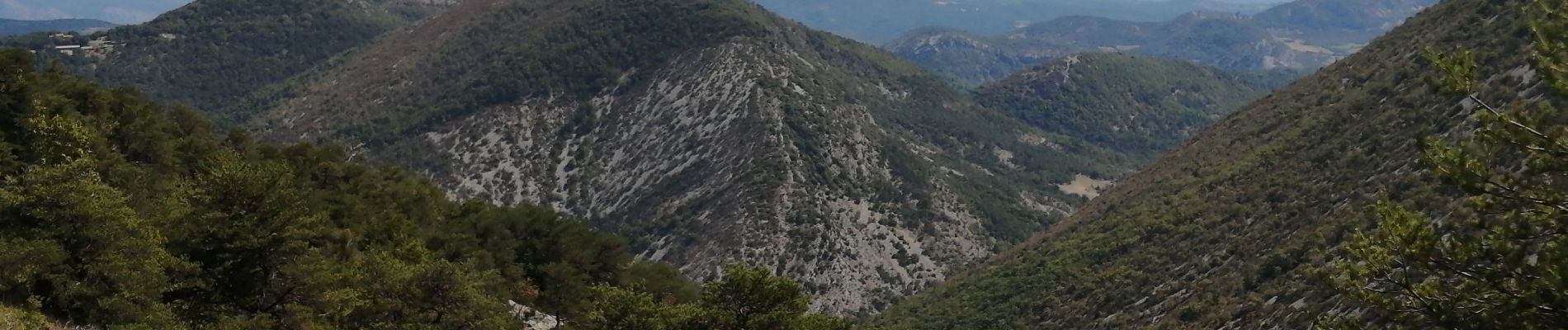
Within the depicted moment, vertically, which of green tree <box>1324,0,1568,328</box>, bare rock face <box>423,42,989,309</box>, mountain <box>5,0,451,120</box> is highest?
green tree <box>1324,0,1568,328</box>

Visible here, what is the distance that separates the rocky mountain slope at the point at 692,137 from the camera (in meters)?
96.0

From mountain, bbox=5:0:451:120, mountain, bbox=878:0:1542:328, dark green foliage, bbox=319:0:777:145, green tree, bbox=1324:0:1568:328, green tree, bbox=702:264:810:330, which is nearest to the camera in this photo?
green tree, bbox=1324:0:1568:328

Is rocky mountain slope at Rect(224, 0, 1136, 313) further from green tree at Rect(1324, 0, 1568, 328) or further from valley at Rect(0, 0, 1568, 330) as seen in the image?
green tree at Rect(1324, 0, 1568, 328)

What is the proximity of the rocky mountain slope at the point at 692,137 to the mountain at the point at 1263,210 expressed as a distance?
19386 millimetres

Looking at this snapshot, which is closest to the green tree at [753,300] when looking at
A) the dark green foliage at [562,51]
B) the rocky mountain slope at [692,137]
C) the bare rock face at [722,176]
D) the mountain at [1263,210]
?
the mountain at [1263,210]

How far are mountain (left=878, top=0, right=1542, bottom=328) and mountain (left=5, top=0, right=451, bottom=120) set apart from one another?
154164mm

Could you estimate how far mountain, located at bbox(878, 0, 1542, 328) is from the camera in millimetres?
39562

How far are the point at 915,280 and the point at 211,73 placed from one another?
154573 mm

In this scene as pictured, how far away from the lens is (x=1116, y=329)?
46.8m

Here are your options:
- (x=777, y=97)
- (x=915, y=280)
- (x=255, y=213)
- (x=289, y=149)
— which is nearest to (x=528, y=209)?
(x=289, y=149)

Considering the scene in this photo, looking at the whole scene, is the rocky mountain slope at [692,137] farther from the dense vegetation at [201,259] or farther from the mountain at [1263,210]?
the dense vegetation at [201,259]

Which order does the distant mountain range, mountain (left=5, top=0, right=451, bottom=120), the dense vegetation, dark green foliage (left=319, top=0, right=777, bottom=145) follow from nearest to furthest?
the dense vegetation → the distant mountain range → dark green foliage (left=319, top=0, right=777, bottom=145) → mountain (left=5, top=0, right=451, bottom=120)

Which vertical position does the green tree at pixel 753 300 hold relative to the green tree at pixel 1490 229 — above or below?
below

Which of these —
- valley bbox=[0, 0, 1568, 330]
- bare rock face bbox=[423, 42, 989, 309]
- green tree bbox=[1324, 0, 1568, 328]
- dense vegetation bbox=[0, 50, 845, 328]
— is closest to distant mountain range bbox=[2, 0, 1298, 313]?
bare rock face bbox=[423, 42, 989, 309]
